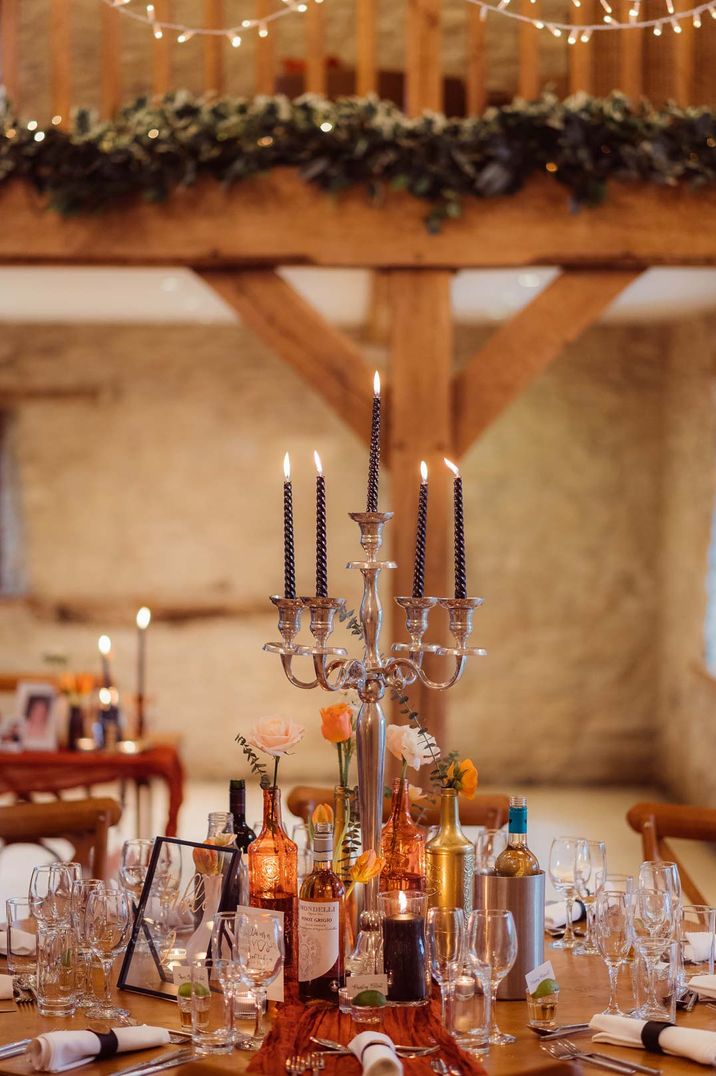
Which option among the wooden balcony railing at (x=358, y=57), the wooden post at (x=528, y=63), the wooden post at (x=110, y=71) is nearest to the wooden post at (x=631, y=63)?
the wooden balcony railing at (x=358, y=57)

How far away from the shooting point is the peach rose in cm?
200

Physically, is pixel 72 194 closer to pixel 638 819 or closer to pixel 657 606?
pixel 638 819

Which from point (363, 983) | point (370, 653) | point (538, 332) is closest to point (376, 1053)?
point (363, 983)

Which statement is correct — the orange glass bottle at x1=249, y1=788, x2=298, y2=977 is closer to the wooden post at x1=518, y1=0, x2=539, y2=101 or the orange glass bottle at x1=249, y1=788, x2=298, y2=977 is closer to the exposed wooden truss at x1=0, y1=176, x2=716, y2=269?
the exposed wooden truss at x1=0, y1=176, x2=716, y2=269

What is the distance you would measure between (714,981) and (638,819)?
82cm

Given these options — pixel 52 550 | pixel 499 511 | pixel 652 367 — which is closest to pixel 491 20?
pixel 652 367

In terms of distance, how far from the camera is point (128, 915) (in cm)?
204

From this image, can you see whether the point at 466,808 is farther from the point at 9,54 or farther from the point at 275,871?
the point at 9,54

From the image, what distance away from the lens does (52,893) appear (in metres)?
2.10

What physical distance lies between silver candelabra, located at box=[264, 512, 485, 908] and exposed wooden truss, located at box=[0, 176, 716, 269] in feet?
8.17

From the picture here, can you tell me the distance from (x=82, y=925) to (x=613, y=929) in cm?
84

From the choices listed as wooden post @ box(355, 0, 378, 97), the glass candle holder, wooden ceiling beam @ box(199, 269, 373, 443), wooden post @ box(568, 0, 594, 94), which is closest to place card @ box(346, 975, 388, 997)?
the glass candle holder

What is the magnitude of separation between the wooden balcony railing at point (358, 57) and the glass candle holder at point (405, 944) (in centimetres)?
294

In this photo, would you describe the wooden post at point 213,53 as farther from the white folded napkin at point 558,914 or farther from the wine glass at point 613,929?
the wine glass at point 613,929
